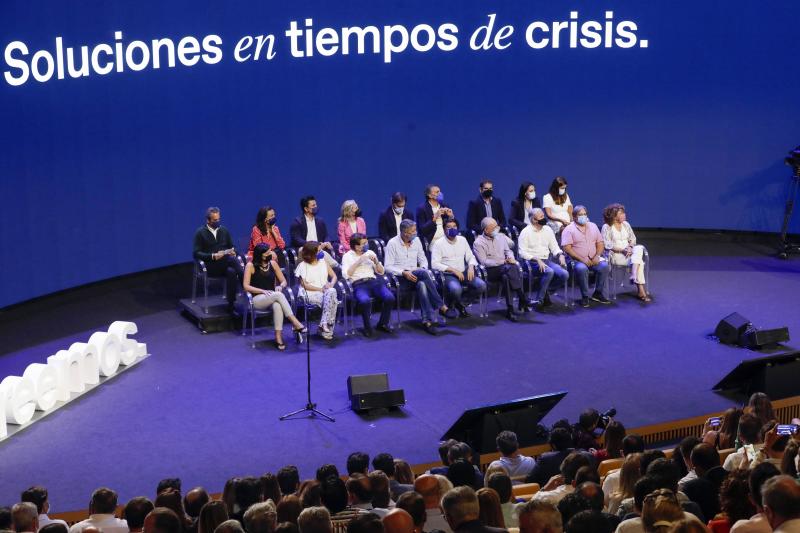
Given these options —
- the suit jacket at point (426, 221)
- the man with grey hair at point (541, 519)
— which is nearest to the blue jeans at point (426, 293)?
the suit jacket at point (426, 221)

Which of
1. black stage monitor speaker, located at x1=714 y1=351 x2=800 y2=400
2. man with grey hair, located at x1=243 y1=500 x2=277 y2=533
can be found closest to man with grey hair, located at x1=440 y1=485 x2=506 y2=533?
man with grey hair, located at x1=243 y1=500 x2=277 y2=533

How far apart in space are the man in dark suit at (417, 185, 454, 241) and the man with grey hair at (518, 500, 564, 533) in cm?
748

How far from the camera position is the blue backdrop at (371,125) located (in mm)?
11164

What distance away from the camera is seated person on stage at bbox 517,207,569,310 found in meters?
11.2

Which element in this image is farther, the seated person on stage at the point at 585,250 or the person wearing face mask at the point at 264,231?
the seated person on stage at the point at 585,250

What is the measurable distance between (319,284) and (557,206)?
333 centimetres

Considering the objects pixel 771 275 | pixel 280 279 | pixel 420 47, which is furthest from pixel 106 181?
pixel 771 275

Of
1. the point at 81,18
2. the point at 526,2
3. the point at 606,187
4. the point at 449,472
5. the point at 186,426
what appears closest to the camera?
the point at 449,472

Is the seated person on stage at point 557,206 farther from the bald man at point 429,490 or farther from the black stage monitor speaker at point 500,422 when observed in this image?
the bald man at point 429,490

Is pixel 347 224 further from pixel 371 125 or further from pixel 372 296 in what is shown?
pixel 371 125

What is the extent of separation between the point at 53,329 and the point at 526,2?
22.6 feet

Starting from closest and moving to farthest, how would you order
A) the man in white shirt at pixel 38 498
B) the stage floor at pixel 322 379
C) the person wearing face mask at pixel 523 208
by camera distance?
the man in white shirt at pixel 38 498
the stage floor at pixel 322 379
the person wearing face mask at pixel 523 208

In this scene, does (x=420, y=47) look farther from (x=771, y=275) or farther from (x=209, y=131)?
(x=771, y=275)

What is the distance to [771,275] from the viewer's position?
12398 millimetres
